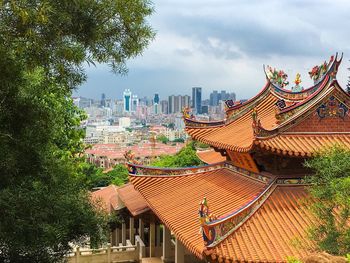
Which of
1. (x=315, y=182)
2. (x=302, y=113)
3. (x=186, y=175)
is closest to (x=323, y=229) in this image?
(x=315, y=182)

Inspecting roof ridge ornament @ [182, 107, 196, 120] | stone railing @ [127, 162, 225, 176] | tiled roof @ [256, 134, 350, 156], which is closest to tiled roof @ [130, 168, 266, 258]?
stone railing @ [127, 162, 225, 176]

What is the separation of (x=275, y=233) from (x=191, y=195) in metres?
3.25

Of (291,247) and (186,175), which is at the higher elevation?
(186,175)

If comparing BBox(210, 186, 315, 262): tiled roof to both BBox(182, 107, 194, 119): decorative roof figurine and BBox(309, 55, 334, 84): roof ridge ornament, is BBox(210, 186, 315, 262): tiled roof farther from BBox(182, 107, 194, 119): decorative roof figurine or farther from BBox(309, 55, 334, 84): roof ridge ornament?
BBox(182, 107, 194, 119): decorative roof figurine

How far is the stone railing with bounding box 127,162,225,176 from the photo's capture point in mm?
12906

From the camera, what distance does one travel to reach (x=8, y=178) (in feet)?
23.3

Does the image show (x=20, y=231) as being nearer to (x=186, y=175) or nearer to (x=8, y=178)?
(x=8, y=178)

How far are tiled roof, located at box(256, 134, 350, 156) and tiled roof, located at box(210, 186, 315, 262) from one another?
3.16 ft

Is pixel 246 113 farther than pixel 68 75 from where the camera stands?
Yes

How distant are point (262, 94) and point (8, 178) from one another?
8106 millimetres

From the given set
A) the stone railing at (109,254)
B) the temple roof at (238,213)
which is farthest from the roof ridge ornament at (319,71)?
the stone railing at (109,254)

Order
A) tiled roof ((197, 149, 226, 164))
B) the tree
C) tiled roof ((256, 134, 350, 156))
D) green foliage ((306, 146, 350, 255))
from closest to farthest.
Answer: the tree → green foliage ((306, 146, 350, 255)) → tiled roof ((256, 134, 350, 156)) → tiled roof ((197, 149, 226, 164))

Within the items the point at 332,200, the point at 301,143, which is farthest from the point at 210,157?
the point at 332,200

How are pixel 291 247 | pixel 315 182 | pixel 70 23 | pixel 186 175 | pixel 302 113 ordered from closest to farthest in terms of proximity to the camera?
1. pixel 70 23
2. pixel 315 182
3. pixel 291 247
4. pixel 302 113
5. pixel 186 175
